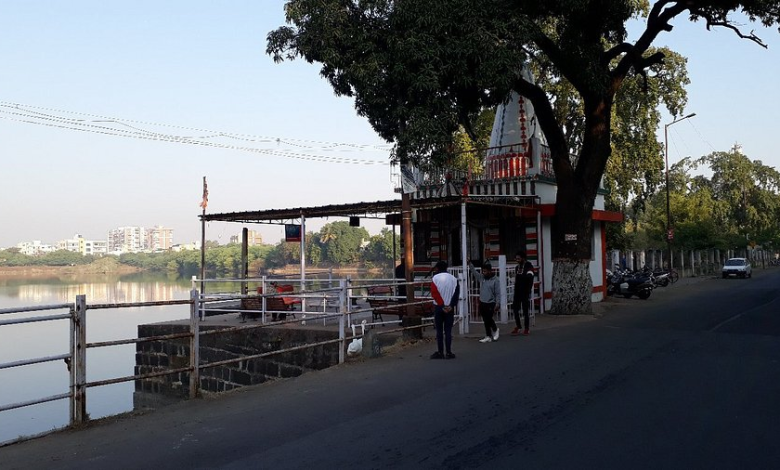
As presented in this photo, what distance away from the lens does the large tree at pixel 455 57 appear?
1438cm

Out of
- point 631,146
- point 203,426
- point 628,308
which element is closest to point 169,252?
point 631,146

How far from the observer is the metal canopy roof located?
54.6 ft

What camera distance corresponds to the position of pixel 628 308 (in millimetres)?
22203

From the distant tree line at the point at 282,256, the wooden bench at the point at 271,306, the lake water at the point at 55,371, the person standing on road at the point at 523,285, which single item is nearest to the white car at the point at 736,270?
the distant tree line at the point at 282,256

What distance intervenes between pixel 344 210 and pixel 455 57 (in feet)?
18.5

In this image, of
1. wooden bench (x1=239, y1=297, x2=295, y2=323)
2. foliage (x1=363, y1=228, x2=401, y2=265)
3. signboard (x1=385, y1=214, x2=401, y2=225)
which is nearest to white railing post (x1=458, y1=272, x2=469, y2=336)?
wooden bench (x1=239, y1=297, x2=295, y2=323)

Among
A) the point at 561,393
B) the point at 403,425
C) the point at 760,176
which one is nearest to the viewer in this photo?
the point at 403,425

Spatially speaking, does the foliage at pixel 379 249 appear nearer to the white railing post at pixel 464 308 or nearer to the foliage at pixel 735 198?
the foliage at pixel 735 198

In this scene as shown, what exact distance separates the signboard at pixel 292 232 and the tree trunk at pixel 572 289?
8.12 m

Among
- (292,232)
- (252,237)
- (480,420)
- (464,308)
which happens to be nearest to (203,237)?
(292,232)

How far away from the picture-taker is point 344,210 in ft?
60.4

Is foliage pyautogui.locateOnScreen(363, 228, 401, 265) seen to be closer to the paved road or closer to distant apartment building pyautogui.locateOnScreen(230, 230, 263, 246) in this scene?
distant apartment building pyautogui.locateOnScreen(230, 230, 263, 246)

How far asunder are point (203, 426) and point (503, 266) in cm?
1020

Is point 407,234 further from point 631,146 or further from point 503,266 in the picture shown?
point 631,146
